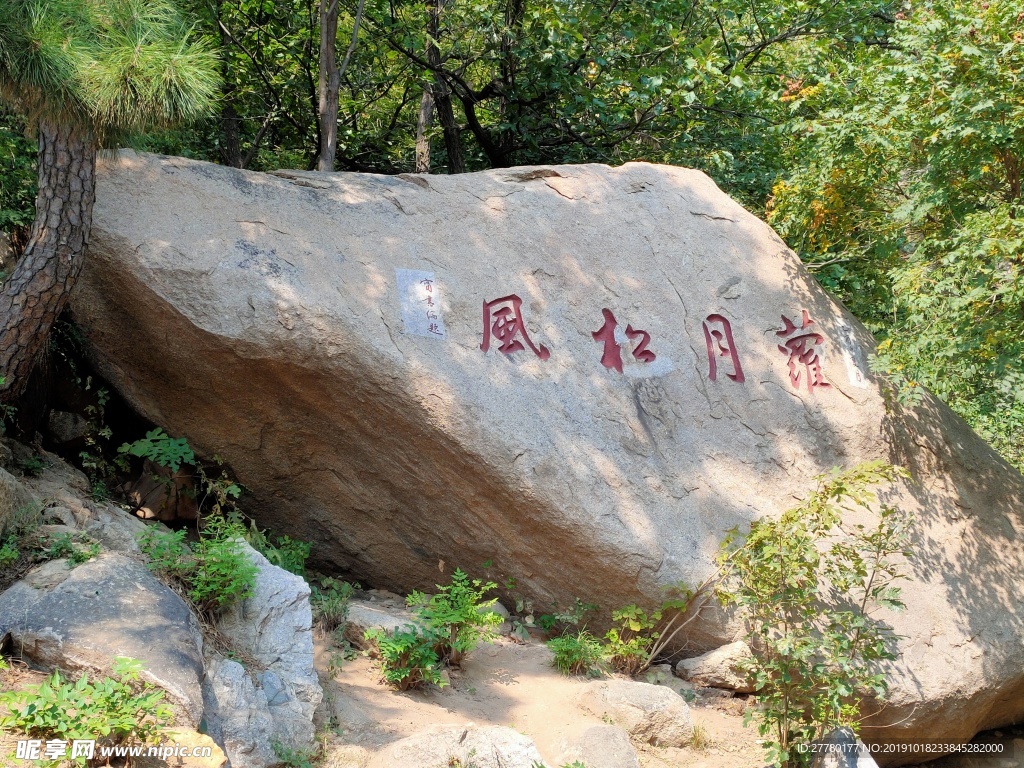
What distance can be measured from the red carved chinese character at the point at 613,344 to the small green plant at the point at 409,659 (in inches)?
80.0

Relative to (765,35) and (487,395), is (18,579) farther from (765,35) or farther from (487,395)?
(765,35)

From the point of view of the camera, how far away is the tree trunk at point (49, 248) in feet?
13.4

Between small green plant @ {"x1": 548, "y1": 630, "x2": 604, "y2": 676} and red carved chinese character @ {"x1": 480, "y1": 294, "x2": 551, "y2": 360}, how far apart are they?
1667mm

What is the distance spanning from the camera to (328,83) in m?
6.75

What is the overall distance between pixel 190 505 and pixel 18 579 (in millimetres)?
1694

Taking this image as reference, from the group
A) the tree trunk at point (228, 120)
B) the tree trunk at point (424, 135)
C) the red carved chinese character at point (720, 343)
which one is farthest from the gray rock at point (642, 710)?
the tree trunk at point (228, 120)

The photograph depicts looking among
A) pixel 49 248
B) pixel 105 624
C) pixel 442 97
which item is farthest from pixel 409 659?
pixel 442 97

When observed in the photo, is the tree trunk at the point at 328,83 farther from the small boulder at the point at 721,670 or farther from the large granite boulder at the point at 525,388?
the small boulder at the point at 721,670

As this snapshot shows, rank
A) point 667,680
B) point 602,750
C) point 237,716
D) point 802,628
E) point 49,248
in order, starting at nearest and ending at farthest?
1. point 237,716
2. point 602,750
3. point 49,248
4. point 802,628
5. point 667,680

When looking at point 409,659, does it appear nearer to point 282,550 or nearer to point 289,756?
point 289,756

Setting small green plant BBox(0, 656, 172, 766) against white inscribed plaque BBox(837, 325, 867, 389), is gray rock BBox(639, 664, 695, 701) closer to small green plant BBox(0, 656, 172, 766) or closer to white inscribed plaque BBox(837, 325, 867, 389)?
white inscribed plaque BBox(837, 325, 867, 389)

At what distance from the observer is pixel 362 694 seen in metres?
4.11

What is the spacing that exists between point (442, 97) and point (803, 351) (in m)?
4.34

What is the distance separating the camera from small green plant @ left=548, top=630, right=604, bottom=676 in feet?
15.4
